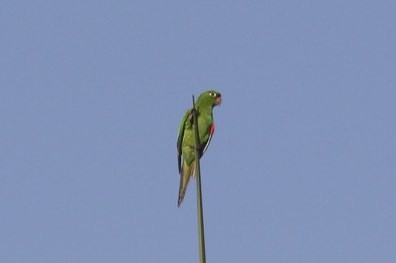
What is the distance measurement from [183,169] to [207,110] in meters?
2.10

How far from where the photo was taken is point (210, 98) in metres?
8.93

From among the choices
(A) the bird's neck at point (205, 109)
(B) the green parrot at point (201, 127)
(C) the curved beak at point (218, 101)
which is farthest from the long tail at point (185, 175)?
(A) the bird's neck at point (205, 109)

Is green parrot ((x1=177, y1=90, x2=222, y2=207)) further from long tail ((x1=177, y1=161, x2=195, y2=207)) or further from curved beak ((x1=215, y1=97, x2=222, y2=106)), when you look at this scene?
long tail ((x1=177, y1=161, x2=195, y2=207))

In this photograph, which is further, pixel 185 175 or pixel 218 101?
pixel 218 101

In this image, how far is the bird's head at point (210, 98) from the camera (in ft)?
28.1

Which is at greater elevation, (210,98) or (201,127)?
(210,98)

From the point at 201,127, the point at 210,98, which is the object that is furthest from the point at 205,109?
the point at 201,127

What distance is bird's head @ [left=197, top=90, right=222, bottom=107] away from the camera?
8.56 meters

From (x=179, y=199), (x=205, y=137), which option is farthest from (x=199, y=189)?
(x=205, y=137)

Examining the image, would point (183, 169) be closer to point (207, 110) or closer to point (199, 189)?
point (207, 110)

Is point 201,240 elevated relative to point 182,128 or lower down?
lower down

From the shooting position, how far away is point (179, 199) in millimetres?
6121

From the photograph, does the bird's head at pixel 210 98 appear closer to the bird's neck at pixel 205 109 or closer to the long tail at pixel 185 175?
the bird's neck at pixel 205 109

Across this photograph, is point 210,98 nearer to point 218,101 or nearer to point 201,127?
point 218,101
